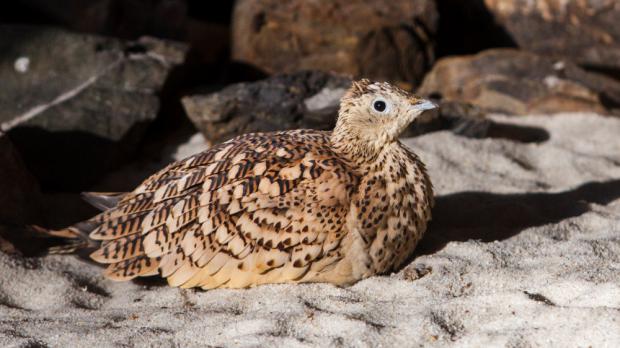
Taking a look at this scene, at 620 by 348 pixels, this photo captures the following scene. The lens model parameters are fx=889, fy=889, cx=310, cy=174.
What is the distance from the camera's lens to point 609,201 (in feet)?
18.1

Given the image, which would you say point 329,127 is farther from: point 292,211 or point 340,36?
point 292,211

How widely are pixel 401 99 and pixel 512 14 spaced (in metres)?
4.45

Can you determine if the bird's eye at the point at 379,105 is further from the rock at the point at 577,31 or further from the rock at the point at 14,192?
the rock at the point at 577,31

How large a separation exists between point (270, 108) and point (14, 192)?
180 centimetres

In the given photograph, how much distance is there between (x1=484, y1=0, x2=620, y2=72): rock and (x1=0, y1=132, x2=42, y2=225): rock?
4861 millimetres

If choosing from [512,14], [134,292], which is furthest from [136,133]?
[512,14]

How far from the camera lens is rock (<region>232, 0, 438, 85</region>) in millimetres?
7359

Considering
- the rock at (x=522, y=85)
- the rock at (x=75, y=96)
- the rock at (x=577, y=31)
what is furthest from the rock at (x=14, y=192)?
the rock at (x=577, y=31)

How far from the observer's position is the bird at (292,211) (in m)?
4.16

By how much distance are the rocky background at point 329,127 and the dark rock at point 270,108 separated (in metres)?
0.01

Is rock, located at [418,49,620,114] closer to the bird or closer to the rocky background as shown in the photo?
the rocky background

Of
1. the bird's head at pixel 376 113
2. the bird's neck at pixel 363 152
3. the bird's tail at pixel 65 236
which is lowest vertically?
the bird's tail at pixel 65 236

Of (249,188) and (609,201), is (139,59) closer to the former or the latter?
(249,188)

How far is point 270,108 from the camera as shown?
610cm
